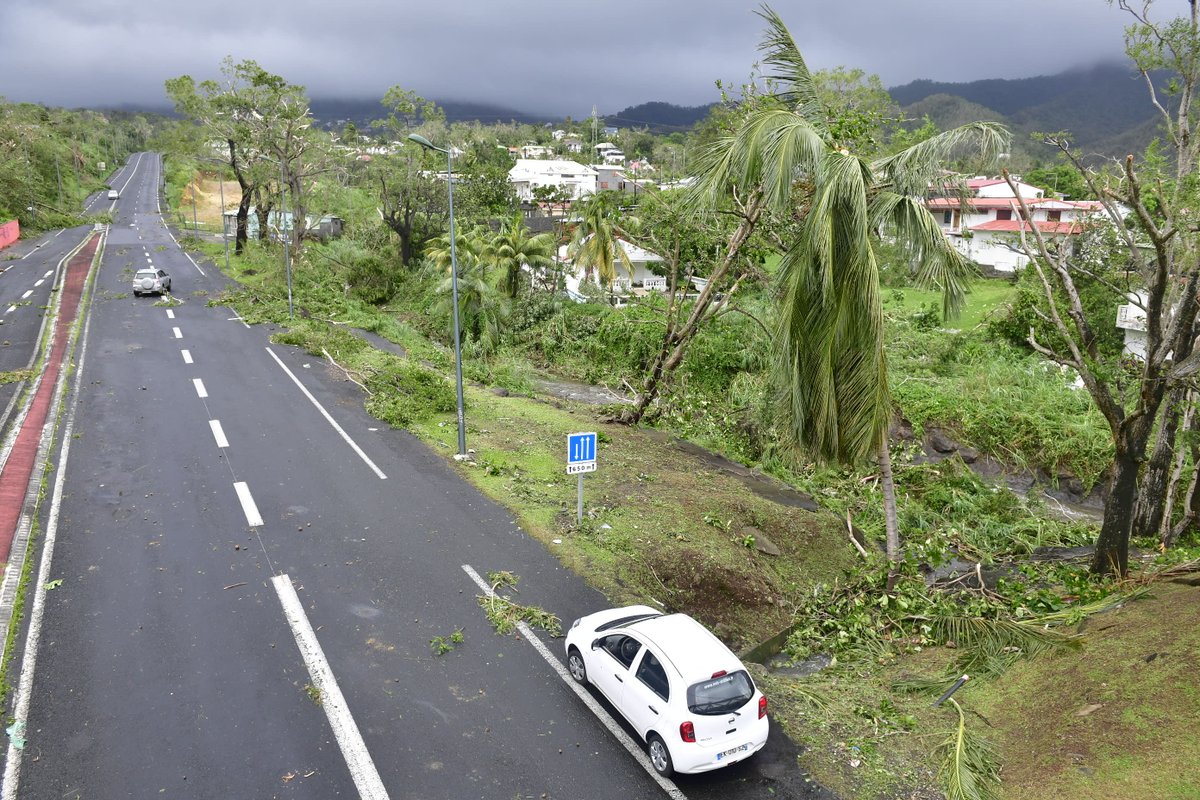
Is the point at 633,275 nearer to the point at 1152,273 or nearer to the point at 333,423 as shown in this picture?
the point at 333,423

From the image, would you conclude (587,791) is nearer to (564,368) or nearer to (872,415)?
(872,415)

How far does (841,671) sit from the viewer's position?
11180 mm

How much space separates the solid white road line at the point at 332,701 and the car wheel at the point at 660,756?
3020mm

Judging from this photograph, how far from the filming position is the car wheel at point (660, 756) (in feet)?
27.8

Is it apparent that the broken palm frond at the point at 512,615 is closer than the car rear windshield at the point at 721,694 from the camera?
No

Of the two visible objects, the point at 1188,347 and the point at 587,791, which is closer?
the point at 587,791

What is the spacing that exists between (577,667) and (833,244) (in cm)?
694

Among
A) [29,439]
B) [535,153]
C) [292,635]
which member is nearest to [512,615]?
[292,635]

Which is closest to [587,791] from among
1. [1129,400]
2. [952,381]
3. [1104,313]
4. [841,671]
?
[841,671]

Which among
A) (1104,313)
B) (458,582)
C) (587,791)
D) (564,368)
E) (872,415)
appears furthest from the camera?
(564,368)

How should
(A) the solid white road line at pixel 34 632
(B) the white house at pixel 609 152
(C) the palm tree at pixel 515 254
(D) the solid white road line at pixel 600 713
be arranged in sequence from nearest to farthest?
(A) the solid white road line at pixel 34 632
(D) the solid white road line at pixel 600 713
(C) the palm tree at pixel 515 254
(B) the white house at pixel 609 152

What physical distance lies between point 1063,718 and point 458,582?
29.0ft

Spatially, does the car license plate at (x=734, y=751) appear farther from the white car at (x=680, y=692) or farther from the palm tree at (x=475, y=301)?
the palm tree at (x=475, y=301)

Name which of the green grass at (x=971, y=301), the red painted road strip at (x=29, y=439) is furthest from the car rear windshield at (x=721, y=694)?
the green grass at (x=971, y=301)
